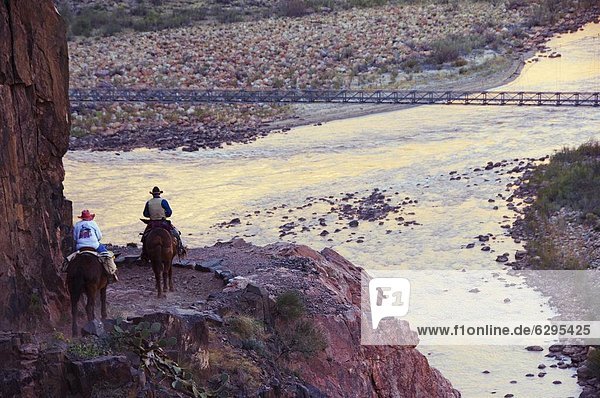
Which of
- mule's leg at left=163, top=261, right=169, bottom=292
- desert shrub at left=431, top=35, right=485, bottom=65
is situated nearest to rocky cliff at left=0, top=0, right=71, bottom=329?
mule's leg at left=163, top=261, right=169, bottom=292

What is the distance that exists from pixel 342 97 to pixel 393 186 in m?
11.6

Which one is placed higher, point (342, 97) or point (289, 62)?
point (289, 62)

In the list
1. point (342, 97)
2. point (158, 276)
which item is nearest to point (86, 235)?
point (158, 276)

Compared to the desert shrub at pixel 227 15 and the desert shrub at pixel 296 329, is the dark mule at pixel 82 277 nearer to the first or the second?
the desert shrub at pixel 296 329

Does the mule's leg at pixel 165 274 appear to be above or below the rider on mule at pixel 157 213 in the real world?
below

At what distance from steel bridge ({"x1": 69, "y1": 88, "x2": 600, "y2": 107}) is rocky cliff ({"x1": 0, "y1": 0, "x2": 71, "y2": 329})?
29.1 metres

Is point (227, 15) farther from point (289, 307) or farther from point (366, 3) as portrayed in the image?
point (289, 307)

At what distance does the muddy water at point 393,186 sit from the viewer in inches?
919

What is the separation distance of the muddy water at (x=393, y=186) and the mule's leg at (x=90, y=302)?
8111 mm

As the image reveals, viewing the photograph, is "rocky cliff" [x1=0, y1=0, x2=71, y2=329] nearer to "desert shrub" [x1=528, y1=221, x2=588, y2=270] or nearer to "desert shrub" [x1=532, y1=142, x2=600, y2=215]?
"desert shrub" [x1=528, y1=221, x2=588, y2=270]

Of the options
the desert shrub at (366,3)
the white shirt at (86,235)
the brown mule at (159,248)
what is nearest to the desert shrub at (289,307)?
the brown mule at (159,248)

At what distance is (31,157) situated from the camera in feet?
43.9

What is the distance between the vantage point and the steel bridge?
4209 centimetres

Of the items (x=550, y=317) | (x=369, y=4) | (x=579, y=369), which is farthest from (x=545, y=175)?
(x=369, y=4)
